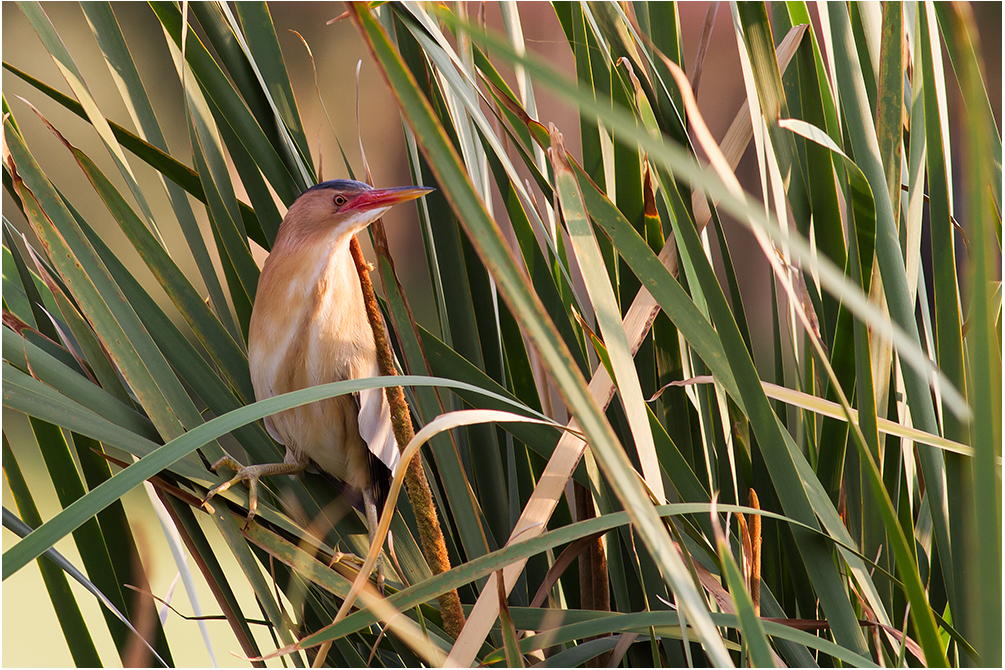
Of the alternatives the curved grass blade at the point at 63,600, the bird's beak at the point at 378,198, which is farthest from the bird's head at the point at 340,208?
the curved grass blade at the point at 63,600

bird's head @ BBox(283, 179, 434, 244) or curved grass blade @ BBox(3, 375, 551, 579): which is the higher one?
bird's head @ BBox(283, 179, 434, 244)

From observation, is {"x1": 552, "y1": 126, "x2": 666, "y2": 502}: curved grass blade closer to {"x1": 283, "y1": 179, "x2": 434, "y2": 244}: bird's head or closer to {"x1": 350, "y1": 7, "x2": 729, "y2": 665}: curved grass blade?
{"x1": 350, "y1": 7, "x2": 729, "y2": 665}: curved grass blade

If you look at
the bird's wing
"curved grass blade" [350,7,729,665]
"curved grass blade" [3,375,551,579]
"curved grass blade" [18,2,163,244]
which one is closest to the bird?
the bird's wing

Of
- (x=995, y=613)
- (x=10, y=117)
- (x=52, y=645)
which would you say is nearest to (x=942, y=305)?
(x=995, y=613)

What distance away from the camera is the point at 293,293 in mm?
554

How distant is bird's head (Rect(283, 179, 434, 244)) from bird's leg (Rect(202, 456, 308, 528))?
16cm

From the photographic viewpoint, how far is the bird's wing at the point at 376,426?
0.54 metres

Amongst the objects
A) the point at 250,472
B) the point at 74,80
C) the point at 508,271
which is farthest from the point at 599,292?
the point at 74,80

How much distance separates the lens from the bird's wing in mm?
541

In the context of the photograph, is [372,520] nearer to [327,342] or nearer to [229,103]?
[327,342]

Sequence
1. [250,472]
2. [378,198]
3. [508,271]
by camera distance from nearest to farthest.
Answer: [508,271] < [250,472] < [378,198]

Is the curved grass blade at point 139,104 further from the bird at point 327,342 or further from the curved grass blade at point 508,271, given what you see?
the curved grass blade at point 508,271

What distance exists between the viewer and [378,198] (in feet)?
1.71

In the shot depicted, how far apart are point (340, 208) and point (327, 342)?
102mm
